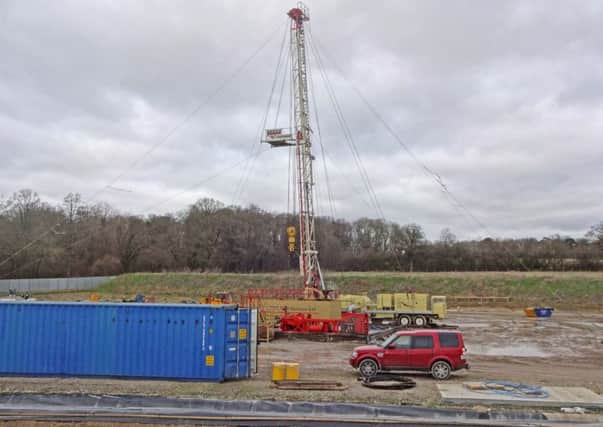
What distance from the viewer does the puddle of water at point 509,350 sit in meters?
26.1

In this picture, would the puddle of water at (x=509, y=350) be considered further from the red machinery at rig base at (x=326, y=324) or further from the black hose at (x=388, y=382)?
the black hose at (x=388, y=382)

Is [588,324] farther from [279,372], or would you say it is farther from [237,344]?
[237,344]

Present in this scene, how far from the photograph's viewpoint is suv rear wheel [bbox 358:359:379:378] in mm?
18703

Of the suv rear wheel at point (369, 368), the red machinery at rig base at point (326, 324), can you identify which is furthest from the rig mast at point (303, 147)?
the suv rear wheel at point (369, 368)

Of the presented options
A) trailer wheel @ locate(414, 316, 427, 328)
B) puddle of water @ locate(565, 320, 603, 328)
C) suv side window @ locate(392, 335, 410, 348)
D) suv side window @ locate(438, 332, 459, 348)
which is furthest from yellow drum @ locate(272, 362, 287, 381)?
puddle of water @ locate(565, 320, 603, 328)

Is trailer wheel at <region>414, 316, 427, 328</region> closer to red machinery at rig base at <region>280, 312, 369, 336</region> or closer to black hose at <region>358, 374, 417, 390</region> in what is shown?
red machinery at rig base at <region>280, 312, 369, 336</region>

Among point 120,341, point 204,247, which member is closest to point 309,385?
point 120,341

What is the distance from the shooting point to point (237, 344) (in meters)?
18.0

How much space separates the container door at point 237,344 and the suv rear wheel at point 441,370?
21.8 ft

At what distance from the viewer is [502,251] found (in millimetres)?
84500

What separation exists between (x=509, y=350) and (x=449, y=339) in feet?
35.6

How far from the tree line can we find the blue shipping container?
58.4 metres

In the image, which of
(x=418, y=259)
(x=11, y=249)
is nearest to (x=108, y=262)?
(x=11, y=249)

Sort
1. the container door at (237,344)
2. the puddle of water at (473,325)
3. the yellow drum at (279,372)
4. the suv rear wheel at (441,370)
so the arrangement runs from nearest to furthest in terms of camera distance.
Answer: the yellow drum at (279,372), the container door at (237,344), the suv rear wheel at (441,370), the puddle of water at (473,325)
